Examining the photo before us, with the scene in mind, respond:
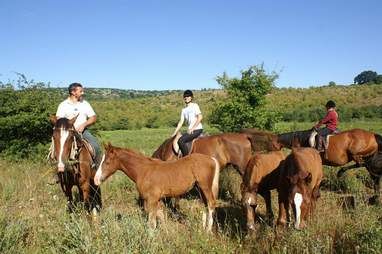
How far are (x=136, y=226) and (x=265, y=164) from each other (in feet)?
10.0

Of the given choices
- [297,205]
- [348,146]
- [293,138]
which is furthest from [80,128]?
[348,146]

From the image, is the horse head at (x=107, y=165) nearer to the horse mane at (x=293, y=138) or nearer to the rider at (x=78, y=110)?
the rider at (x=78, y=110)

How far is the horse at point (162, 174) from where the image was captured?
774cm

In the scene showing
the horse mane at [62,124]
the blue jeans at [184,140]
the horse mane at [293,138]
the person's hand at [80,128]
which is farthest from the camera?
the horse mane at [293,138]

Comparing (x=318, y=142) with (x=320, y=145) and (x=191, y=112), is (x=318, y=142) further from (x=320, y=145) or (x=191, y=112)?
(x=191, y=112)

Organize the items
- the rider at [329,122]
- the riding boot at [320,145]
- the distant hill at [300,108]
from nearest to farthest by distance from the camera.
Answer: the riding boot at [320,145] < the rider at [329,122] < the distant hill at [300,108]

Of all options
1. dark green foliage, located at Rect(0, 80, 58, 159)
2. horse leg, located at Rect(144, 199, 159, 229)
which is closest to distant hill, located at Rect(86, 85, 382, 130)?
dark green foliage, located at Rect(0, 80, 58, 159)

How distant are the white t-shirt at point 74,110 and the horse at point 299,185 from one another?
4.14 meters

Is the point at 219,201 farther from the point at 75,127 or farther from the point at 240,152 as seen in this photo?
the point at 75,127

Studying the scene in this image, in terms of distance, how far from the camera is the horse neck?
796 centimetres

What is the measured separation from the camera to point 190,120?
422 inches

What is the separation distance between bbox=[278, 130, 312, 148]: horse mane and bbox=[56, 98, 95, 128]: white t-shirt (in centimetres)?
603

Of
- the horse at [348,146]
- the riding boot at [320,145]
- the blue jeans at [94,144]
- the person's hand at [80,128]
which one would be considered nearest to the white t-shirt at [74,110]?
the person's hand at [80,128]

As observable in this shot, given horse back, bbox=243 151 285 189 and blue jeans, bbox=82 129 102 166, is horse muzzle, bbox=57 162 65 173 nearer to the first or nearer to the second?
blue jeans, bbox=82 129 102 166
